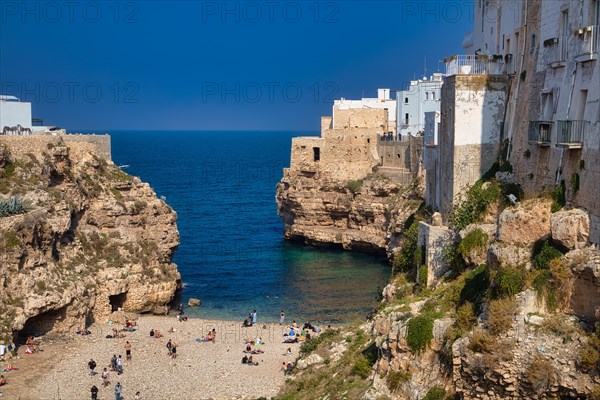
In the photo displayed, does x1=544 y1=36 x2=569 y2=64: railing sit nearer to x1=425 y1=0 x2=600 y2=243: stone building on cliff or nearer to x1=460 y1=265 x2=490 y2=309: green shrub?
x1=425 y1=0 x2=600 y2=243: stone building on cliff

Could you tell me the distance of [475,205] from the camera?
80.8ft

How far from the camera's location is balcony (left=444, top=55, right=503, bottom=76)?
89.3 ft

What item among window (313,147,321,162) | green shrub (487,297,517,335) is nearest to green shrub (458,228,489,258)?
green shrub (487,297,517,335)

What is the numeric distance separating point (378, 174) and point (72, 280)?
29.2 metres

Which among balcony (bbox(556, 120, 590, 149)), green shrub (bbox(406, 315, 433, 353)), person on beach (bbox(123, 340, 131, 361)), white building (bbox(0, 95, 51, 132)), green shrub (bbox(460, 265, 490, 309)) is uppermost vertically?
white building (bbox(0, 95, 51, 132))

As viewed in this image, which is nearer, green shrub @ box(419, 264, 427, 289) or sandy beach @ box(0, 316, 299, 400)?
green shrub @ box(419, 264, 427, 289)

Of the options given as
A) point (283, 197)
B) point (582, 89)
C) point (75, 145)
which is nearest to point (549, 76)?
point (582, 89)

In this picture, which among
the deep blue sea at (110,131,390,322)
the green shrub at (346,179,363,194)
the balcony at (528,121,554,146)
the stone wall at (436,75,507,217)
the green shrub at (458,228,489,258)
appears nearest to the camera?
the balcony at (528,121,554,146)

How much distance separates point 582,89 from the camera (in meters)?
19.7

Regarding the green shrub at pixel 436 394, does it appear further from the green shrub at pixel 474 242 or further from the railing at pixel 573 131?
the railing at pixel 573 131

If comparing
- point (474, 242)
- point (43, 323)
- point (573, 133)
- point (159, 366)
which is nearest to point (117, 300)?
point (43, 323)

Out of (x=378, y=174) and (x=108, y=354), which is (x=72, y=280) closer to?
(x=108, y=354)

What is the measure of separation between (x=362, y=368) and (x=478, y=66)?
11720mm

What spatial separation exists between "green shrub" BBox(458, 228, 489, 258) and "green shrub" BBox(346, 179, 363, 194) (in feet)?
124
